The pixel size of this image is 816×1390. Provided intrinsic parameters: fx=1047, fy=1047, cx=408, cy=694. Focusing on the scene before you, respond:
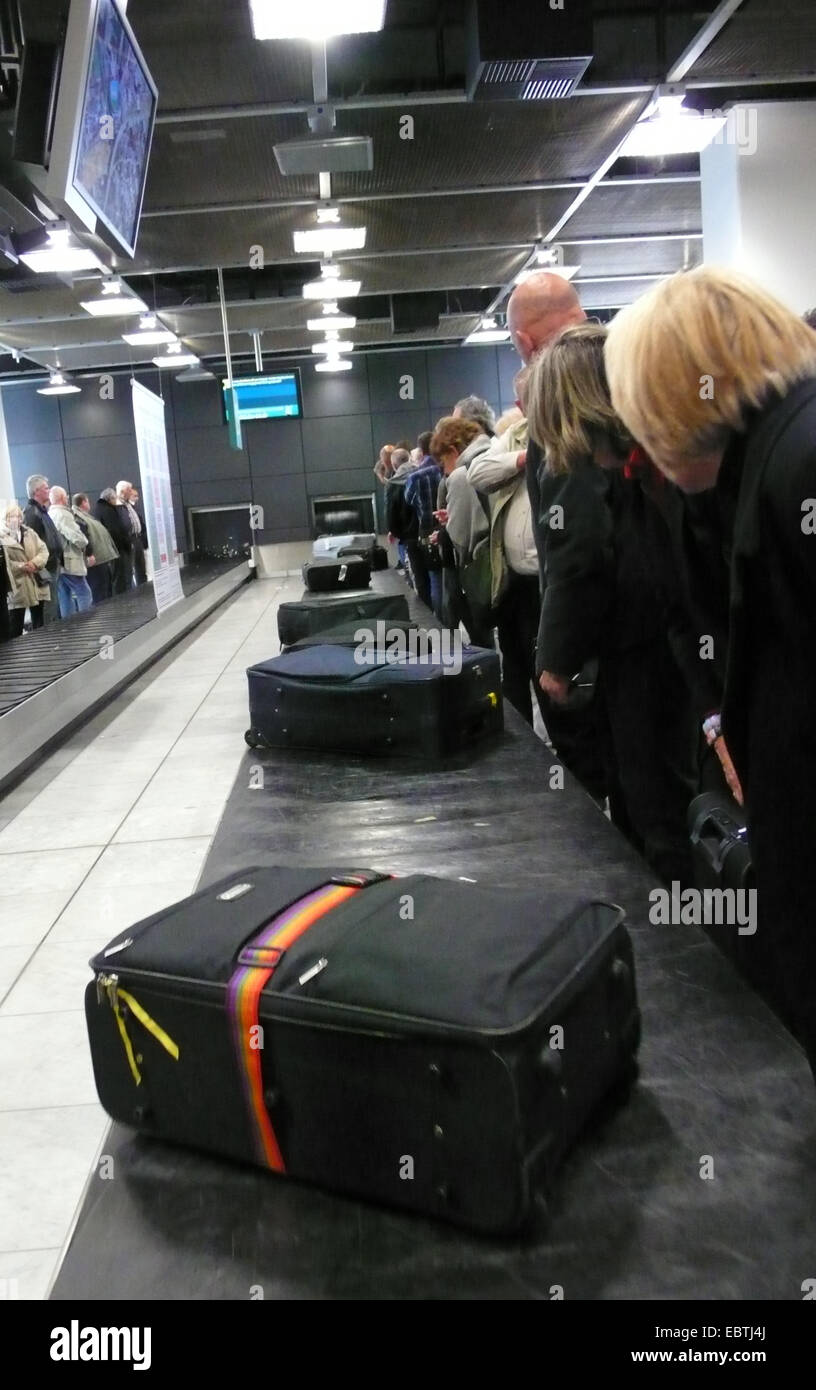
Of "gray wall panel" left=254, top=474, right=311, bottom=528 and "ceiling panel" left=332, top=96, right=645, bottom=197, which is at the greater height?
"ceiling panel" left=332, top=96, right=645, bottom=197

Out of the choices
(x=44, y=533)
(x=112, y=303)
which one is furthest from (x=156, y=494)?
(x=112, y=303)

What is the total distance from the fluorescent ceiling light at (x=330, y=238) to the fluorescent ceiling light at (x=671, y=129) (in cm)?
259

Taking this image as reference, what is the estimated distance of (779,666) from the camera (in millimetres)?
1206

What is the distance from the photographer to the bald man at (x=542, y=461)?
2.72 meters

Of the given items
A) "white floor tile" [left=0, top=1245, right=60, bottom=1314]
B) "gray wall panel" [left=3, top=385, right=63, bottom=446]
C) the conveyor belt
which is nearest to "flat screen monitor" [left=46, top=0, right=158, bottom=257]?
the conveyor belt

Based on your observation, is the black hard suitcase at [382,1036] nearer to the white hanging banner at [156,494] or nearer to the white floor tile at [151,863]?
the white floor tile at [151,863]

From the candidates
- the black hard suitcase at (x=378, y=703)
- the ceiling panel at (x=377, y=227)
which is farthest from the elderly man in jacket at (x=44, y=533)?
the black hard suitcase at (x=378, y=703)

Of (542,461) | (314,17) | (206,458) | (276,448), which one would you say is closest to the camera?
(542,461)

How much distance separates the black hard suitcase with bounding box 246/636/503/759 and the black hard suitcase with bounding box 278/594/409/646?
2124 mm

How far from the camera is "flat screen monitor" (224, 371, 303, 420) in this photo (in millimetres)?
19375

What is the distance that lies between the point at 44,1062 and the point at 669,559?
177cm

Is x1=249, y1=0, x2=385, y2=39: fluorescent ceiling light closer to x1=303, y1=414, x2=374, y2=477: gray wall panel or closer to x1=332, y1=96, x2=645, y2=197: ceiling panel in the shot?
x1=332, y1=96, x2=645, y2=197: ceiling panel

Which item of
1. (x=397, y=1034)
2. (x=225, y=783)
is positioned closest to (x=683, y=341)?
(x=397, y=1034)

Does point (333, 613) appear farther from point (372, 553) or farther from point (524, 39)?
point (372, 553)
